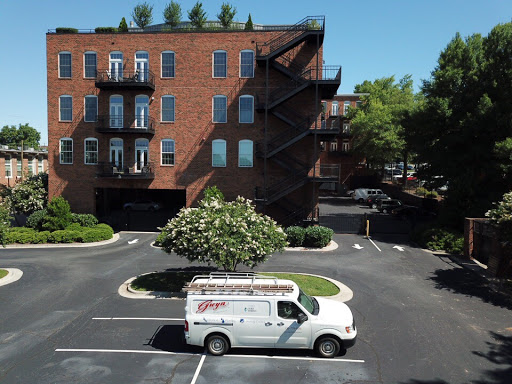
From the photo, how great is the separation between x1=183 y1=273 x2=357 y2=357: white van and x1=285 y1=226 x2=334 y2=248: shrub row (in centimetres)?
1437

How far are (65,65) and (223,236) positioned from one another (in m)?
25.5

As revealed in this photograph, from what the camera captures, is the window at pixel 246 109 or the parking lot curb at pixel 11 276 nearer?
the parking lot curb at pixel 11 276

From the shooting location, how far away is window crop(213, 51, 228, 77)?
3053 centimetres

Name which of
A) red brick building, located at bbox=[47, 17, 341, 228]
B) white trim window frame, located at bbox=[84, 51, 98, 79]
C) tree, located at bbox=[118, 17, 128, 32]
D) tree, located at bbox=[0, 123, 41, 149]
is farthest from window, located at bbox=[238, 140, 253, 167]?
tree, located at bbox=[0, 123, 41, 149]

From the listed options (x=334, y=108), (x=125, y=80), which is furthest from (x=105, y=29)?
(x=334, y=108)

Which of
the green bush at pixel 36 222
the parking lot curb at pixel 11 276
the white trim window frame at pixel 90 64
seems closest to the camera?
the parking lot curb at pixel 11 276

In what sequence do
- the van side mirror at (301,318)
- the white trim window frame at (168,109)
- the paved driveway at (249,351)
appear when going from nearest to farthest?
the paved driveway at (249,351) < the van side mirror at (301,318) < the white trim window frame at (168,109)

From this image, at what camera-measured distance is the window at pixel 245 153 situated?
3075 cm

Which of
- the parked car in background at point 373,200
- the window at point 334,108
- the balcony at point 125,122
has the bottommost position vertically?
the parked car in background at point 373,200

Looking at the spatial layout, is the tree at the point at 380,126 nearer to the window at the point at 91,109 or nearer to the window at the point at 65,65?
the window at the point at 91,109

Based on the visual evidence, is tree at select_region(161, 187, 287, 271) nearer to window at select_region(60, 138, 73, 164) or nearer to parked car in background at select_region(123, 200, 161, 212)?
window at select_region(60, 138, 73, 164)

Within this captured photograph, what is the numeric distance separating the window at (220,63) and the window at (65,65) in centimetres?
1232

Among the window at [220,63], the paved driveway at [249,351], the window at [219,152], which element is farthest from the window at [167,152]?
the paved driveway at [249,351]

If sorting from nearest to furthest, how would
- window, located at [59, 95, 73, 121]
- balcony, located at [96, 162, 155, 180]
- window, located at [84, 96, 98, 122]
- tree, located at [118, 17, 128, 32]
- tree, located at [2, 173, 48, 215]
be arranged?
balcony, located at [96, 162, 155, 180]
window, located at [84, 96, 98, 122]
window, located at [59, 95, 73, 121]
tree, located at [118, 17, 128, 32]
tree, located at [2, 173, 48, 215]
